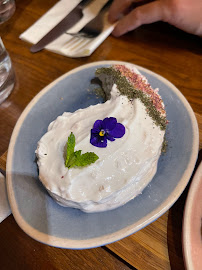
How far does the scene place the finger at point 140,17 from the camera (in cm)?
111

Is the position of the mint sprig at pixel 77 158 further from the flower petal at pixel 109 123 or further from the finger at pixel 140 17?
the finger at pixel 140 17

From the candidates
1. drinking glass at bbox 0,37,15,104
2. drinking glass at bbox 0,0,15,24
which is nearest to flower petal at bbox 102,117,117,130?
drinking glass at bbox 0,37,15,104

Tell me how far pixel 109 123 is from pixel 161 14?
0.62 m

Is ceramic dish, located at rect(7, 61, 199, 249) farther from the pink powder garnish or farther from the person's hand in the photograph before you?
the person's hand

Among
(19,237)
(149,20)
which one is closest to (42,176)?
(19,237)

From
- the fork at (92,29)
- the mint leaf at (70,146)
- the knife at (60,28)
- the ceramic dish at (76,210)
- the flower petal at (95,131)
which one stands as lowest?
the ceramic dish at (76,210)

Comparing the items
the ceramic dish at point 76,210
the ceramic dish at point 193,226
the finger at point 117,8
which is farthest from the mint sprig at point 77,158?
the finger at point 117,8

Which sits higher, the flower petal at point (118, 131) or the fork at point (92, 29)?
the fork at point (92, 29)

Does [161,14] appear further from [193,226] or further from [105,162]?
[193,226]

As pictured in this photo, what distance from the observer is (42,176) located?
75cm

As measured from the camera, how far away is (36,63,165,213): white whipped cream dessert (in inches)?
28.0

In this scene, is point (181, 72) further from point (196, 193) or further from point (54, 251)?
point (54, 251)

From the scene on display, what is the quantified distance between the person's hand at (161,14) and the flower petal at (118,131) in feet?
1.95

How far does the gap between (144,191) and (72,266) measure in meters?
0.29
